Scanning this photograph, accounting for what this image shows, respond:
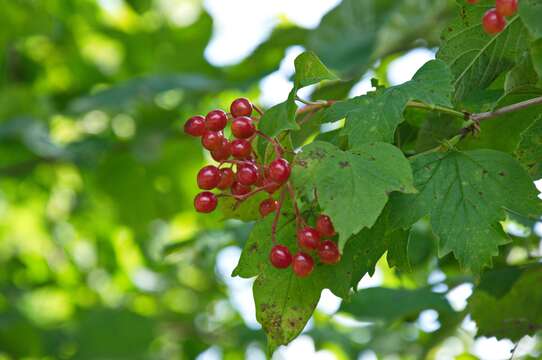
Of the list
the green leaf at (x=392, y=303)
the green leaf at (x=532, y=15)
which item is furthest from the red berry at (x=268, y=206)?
the green leaf at (x=392, y=303)

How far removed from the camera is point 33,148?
10.2 feet

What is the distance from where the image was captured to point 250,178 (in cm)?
100

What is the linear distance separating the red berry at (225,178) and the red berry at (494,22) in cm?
37

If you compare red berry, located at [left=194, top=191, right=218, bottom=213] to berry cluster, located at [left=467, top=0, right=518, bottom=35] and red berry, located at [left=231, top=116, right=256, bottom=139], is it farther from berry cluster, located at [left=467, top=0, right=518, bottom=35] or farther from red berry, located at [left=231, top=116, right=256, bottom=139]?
berry cluster, located at [left=467, top=0, right=518, bottom=35]

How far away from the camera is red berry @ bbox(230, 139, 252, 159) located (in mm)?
1013

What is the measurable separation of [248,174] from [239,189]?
80mm

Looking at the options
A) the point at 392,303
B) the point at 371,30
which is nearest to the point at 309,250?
the point at 392,303

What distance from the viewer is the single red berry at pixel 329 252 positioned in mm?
971

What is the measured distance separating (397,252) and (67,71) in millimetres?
2913

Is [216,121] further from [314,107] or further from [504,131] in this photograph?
[504,131]

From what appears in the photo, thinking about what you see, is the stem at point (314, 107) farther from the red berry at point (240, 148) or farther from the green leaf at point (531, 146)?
the green leaf at point (531, 146)

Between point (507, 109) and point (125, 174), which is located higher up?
point (125, 174)

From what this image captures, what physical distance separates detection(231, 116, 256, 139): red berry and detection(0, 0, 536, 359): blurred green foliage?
1.20 metres

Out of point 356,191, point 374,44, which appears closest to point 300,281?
point 356,191
